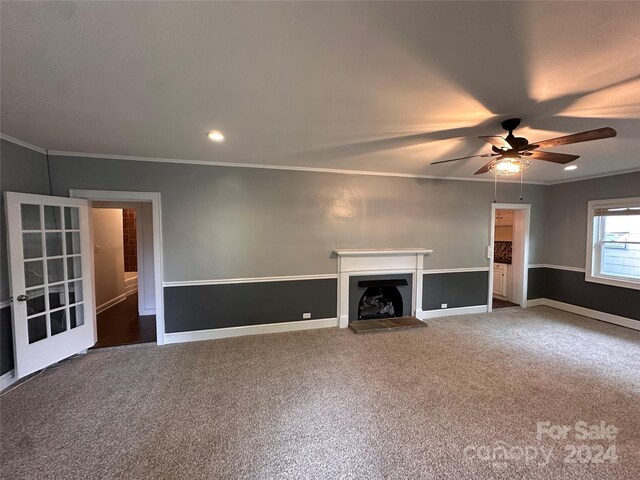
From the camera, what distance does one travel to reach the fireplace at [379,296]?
4387 millimetres

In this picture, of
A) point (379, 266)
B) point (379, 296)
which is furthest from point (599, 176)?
point (379, 296)

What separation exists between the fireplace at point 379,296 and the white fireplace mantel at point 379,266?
0.26 ft

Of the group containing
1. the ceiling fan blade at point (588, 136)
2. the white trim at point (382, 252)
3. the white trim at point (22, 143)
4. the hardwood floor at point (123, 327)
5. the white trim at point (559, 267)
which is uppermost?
the white trim at point (22, 143)

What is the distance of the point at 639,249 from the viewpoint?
4.19 meters

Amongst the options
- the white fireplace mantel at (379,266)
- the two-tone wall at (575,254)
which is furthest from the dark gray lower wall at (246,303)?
the two-tone wall at (575,254)

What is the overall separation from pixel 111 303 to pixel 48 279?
2.90 meters

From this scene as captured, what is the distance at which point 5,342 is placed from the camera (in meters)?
2.64

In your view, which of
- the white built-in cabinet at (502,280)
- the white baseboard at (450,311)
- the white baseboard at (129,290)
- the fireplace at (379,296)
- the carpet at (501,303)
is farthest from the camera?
the white baseboard at (129,290)

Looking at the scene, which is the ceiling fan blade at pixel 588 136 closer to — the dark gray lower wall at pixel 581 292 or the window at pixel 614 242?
the window at pixel 614 242

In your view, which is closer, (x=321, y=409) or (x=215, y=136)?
(x=321, y=409)

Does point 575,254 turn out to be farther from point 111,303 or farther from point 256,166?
point 111,303

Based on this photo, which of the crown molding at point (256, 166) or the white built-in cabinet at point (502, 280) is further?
the white built-in cabinet at point (502, 280)

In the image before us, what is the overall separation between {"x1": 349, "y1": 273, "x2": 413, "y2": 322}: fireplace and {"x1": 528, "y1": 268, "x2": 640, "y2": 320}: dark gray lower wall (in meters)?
2.86

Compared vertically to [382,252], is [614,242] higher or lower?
higher
